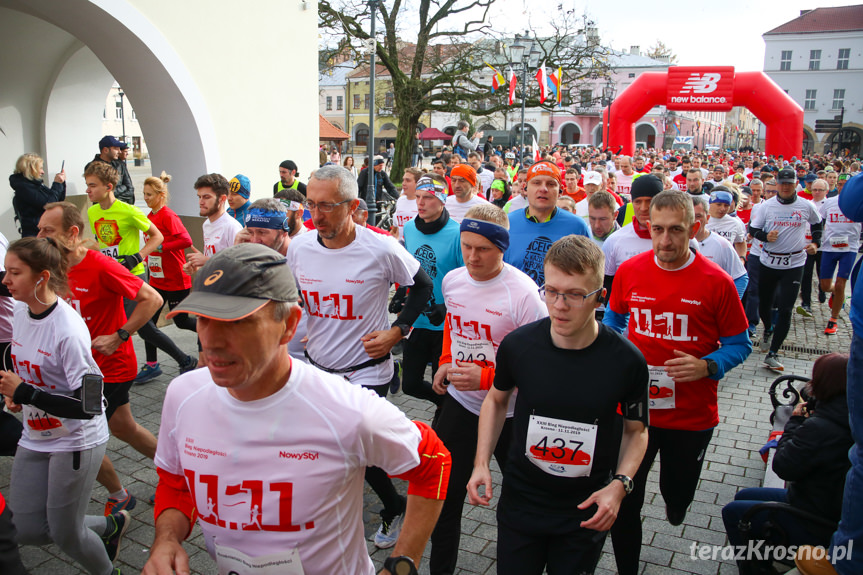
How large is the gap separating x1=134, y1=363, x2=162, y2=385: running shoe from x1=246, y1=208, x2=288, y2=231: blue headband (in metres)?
2.92

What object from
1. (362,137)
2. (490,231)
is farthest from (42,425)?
(362,137)

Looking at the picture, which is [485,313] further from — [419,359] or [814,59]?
[814,59]

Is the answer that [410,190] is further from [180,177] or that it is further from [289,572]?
[289,572]

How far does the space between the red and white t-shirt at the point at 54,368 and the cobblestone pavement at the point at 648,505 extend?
89 cm

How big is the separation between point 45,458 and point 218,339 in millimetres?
2383

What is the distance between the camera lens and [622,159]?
46.1ft

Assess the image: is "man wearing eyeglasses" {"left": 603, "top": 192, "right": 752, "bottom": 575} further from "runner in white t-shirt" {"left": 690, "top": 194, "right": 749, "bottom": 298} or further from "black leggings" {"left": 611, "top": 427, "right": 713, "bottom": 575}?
"runner in white t-shirt" {"left": 690, "top": 194, "right": 749, "bottom": 298}

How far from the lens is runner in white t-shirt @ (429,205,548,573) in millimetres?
3453

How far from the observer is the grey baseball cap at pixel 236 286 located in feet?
5.17

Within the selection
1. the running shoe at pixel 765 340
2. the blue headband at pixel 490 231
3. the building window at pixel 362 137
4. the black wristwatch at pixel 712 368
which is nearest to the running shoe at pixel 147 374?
the blue headband at pixel 490 231

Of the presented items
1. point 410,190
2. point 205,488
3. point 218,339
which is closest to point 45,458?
point 205,488

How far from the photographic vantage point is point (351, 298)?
3.93 meters

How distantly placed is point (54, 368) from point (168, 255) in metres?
3.92

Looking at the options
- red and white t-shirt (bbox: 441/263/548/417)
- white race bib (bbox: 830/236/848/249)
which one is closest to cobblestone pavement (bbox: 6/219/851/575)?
red and white t-shirt (bbox: 441/263/548/417)
